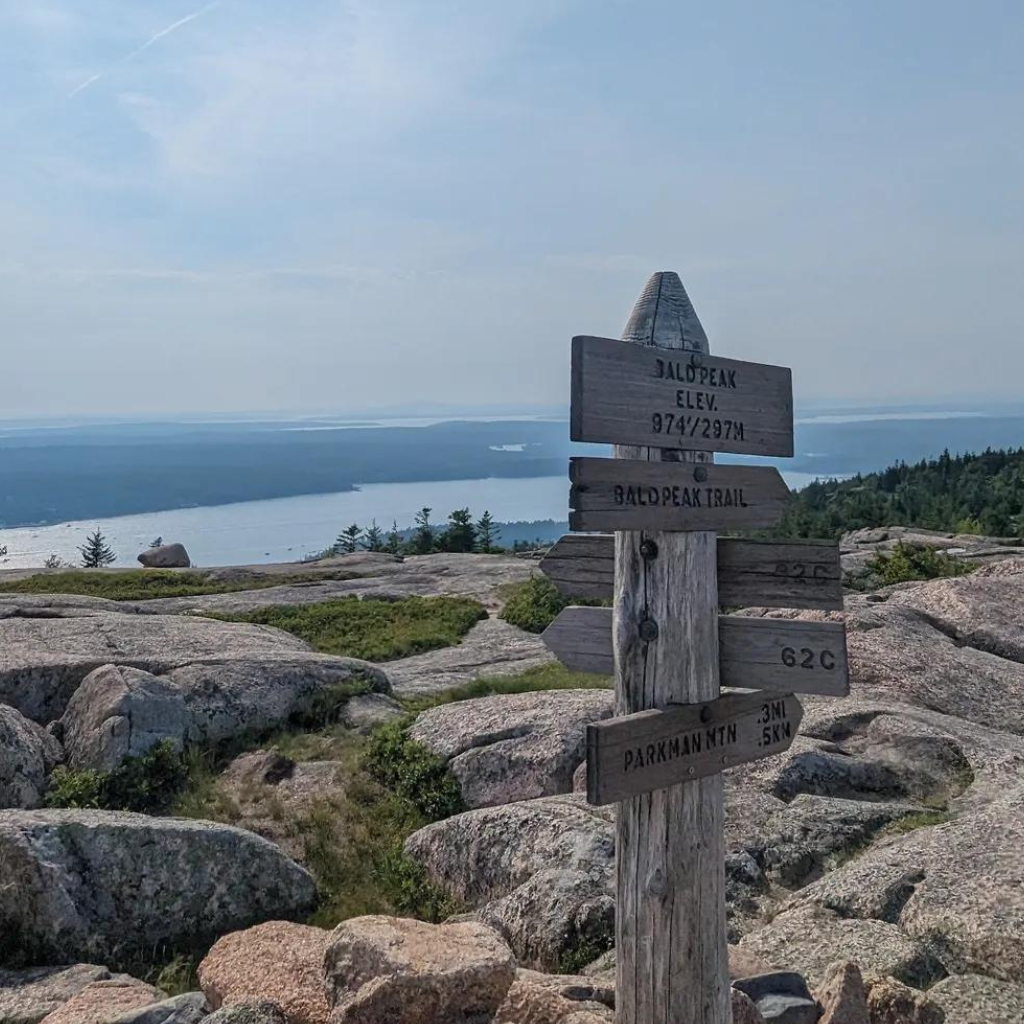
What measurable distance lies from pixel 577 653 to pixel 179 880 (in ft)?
20.2

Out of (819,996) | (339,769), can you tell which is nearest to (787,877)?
(819,996)

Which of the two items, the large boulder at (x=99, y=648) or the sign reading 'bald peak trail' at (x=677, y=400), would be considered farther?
the large boulder at (x=99, y=648)

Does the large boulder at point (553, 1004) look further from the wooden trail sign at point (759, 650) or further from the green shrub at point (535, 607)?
the green shrub at point (535, 607)

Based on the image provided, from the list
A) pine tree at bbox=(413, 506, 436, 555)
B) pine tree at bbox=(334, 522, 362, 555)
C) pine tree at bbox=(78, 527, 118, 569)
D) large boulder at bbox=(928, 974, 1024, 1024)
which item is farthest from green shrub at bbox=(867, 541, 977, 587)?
pine tree at bbox=(78, 527, 118, 569)

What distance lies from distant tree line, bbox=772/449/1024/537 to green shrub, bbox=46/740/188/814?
37238mm

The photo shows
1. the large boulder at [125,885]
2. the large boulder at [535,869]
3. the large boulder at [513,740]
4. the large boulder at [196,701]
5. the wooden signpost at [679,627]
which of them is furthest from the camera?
the large boulder at [196,701]

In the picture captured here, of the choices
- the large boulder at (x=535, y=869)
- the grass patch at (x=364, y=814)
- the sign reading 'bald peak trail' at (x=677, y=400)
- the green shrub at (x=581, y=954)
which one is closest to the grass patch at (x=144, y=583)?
the grass patch at (x=364, y=814)

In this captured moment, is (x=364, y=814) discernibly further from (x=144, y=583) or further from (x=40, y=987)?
(x=144, y=583)

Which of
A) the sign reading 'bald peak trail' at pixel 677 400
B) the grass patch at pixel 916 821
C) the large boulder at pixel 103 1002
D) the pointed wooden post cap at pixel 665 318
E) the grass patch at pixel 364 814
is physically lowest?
the grass patch at pixel 364 814

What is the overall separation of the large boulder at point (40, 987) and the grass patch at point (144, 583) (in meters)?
25.7

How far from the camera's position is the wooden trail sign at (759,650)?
242 inches

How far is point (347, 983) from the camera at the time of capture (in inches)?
282

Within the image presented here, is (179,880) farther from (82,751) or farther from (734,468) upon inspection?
(734,468)

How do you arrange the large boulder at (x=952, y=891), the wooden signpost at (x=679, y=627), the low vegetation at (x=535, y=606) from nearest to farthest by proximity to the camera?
the wooden signpost at (x=679, y=627) → the large boulder at (x=952, y=891) → the low vegetation at (x=535, y=606)
